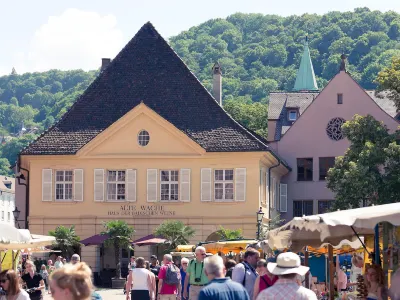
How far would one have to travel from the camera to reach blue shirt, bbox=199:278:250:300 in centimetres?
1212

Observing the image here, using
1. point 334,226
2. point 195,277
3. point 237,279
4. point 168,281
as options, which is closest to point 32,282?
point 237,279

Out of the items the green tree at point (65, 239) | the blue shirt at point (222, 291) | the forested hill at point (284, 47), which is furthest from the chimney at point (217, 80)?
the forested hill at point (284, 47)

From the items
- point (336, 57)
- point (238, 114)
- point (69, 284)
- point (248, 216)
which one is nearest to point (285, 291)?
point (69, 284)

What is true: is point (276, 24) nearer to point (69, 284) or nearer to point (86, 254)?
point (86, 254)

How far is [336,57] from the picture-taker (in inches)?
5920

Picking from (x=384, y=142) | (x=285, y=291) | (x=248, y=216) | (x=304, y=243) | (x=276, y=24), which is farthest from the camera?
(x=276, y=24)

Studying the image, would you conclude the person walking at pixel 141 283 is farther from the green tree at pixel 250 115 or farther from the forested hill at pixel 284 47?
the forested hill at pixel 284 47

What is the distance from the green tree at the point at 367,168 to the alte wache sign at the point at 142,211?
904cm

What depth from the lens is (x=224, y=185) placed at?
55.7 m

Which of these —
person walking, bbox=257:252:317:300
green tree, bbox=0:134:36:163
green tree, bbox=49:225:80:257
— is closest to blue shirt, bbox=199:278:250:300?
person walking, bbox=257:252:317:300

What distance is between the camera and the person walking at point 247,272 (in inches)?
735

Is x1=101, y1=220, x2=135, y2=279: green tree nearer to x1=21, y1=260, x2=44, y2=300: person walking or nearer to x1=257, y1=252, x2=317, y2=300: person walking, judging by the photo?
x1=21, y1=260, x2=44, y2=300: person walking

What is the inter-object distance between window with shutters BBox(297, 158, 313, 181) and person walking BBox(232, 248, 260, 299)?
46742 mm

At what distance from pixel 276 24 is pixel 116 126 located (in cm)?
12443
